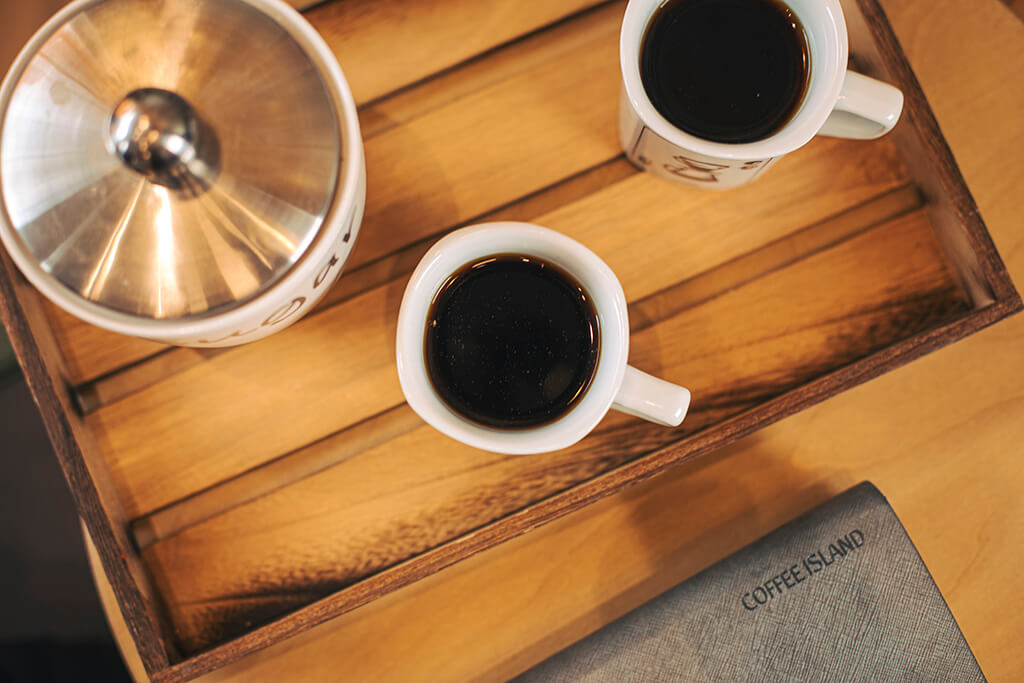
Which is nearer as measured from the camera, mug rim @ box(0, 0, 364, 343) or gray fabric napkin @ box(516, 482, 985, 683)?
mug rim @ box(0, 0, 364, 343)

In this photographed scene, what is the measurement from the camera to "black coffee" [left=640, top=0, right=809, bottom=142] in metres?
0.53

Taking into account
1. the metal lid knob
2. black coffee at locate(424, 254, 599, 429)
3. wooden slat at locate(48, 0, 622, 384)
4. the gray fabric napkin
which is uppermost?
the metal lid knob

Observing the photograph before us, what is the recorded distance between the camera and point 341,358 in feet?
1.79

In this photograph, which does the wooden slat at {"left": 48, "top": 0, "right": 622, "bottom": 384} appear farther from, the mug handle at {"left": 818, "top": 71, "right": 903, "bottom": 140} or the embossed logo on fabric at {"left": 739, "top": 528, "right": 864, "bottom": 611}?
the embossed logo on fabric at {"left": 739, "top": 528, "right": 864, "bottom": 611}

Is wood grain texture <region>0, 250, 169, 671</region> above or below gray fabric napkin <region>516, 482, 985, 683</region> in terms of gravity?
above

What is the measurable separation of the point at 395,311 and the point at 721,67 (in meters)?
0.34

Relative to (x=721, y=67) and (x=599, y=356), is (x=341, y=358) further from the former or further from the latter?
(x=721, y=67)

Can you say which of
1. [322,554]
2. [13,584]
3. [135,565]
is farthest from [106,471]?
[13,584]

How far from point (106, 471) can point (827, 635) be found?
23.4 inches

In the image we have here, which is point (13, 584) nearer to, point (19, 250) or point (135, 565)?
point (135, 565)

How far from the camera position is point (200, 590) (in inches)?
20.9

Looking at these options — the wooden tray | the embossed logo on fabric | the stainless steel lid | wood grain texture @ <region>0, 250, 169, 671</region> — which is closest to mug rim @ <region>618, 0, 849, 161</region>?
the wooden tray

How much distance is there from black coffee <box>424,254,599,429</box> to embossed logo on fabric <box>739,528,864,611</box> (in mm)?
219

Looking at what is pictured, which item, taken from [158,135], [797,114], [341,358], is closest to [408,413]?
[341,358]
